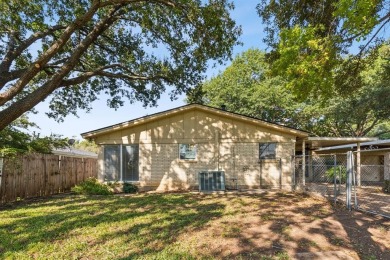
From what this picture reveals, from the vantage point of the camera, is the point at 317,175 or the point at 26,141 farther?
the point at 317,175

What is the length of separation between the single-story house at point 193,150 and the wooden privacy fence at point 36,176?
1.95m

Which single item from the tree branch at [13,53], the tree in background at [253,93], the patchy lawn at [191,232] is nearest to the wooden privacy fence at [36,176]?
the patchy lawn at [191,232]

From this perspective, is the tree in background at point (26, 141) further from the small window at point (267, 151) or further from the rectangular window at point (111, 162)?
the small window at point (267, 151)

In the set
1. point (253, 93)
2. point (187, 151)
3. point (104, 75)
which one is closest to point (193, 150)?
point (187, 151)

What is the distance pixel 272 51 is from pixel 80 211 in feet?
25.7

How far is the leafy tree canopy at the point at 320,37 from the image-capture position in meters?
4.82

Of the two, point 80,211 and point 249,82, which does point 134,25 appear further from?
point 249,82

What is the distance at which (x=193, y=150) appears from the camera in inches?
471

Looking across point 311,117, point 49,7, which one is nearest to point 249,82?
point 311,117

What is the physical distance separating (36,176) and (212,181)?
717cm

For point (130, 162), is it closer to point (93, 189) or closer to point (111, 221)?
point (93, 189)

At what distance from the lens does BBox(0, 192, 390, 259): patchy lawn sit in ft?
14.0

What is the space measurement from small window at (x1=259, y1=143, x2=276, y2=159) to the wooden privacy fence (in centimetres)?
945

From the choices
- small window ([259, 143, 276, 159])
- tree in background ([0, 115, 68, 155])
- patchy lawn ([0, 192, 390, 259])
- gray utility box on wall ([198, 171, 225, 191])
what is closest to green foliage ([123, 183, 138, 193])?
gray utility box on wall ([198, 171, 225, 191])
